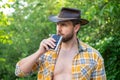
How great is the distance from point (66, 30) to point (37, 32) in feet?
19.6

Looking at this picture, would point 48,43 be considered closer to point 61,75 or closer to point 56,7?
point 61,75

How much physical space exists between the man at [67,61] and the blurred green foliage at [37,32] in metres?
2.62

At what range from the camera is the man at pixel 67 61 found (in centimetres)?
343

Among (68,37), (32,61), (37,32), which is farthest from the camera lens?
(37,32)

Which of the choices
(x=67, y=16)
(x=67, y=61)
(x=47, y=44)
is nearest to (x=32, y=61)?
(x=47, y=44)

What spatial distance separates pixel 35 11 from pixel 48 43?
6.68 m

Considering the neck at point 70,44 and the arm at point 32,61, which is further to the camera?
the neck at point 70,44

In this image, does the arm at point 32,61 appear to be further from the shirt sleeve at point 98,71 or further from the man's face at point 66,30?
the shirt sleeve at point 98,71

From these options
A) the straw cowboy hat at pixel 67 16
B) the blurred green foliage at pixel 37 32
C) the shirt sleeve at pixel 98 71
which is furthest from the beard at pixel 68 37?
the blurred green foliage at pixel 37 32

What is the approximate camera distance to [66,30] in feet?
11.4

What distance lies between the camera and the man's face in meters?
3.43

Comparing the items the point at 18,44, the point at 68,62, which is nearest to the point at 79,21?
A: the point at 68,62

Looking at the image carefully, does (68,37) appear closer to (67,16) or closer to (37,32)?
(67,16)

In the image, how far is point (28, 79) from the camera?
8.80m
